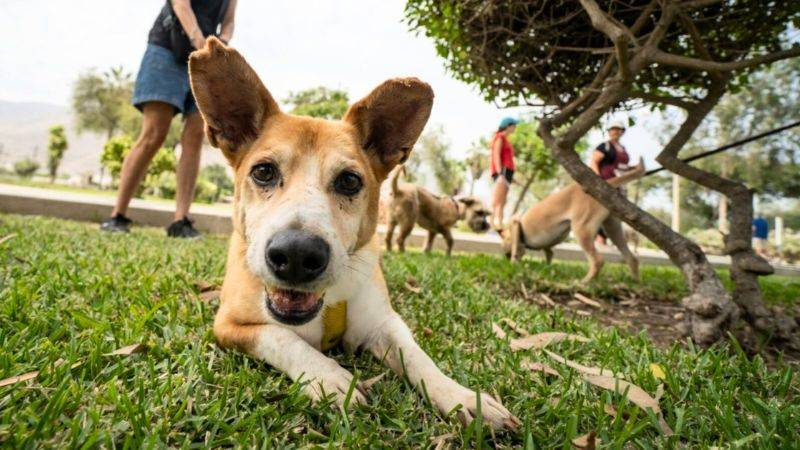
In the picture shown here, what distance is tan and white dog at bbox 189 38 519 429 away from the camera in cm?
162

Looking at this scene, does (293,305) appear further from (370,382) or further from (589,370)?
(589,370)

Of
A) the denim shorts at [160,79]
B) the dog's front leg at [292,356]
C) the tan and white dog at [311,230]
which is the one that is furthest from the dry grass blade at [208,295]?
the denim shorts at [160,79]

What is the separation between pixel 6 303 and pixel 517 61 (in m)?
4.35

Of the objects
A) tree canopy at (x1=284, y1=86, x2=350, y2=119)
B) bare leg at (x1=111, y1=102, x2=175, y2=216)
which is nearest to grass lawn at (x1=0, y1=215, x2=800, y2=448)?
bare leg at (x1=111, y1=102, x2=175, y2=216)

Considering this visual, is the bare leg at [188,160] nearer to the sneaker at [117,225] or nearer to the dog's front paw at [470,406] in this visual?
the sneaker at [117,225]

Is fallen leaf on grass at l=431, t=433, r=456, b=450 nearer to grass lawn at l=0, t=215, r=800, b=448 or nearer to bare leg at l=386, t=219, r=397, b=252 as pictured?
grass lawn at l=0, t=215, r=800, b=448

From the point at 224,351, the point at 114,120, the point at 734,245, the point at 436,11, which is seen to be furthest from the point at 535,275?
the point at 114,120

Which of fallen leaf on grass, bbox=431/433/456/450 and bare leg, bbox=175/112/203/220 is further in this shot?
bare leg, bbox=175/112/203/220

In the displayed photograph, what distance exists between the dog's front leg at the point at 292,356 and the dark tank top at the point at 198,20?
14.9ft

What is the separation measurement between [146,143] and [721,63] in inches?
230

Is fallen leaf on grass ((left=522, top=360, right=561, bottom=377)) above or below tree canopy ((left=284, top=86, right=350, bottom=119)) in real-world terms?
below

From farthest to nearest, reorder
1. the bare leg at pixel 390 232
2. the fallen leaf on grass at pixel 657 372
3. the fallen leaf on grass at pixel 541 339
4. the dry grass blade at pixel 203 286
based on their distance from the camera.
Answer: the bare leg at pixel 390 232
the dry grass blade at pixel 203 286
the fallen leaf on grass at pixel 541 339
the fallen leaf on grass at pixel 657 372

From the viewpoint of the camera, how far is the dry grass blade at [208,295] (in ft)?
9.23

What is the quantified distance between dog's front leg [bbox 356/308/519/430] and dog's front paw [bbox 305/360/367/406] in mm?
253
